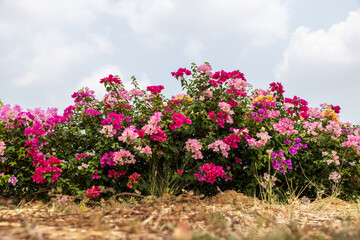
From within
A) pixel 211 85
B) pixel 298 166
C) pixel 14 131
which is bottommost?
pixel 298 166

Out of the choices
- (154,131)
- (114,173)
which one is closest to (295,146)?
(154,131)

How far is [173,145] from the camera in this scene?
17.2 ft

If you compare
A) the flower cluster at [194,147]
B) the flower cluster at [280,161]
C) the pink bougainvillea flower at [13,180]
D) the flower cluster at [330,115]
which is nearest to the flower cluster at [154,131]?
the flower cluster at [194,147]

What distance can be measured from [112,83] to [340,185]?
4.56 metres

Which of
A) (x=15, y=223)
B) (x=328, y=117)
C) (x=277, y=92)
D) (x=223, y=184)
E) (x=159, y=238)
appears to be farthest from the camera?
(x=328, y=117)

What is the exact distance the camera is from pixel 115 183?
209 inches

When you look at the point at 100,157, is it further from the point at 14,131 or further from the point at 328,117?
the point at 328,117

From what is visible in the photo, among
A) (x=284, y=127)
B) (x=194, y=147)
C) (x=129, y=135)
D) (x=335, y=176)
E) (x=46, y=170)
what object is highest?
(x=284, y=127)

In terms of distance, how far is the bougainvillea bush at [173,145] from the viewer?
16.4 feet

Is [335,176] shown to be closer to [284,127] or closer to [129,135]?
[284,127]

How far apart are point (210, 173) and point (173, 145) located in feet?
2.63

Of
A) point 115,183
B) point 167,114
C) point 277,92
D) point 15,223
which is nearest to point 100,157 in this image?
point 115,183

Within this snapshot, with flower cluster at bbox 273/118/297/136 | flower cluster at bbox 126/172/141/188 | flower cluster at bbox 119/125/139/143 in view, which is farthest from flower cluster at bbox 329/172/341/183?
flower cluster at bbox 119/125/139/143

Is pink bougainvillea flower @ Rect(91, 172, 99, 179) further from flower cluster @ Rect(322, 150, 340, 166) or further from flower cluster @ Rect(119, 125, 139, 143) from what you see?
flower cluster @ Rect(322, 150, 340, 166)
